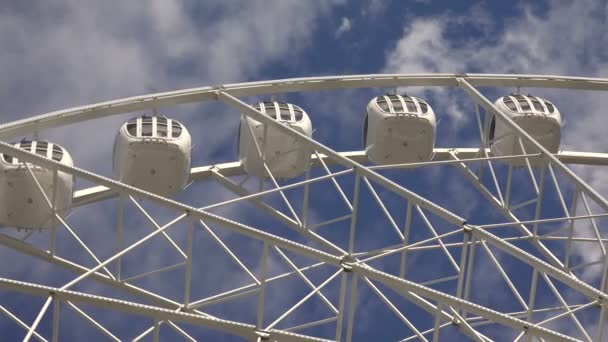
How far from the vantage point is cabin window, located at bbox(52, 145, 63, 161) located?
32.7 meters

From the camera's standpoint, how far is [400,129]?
35.2m

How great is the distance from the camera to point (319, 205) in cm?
6334

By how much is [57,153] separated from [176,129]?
287 cm

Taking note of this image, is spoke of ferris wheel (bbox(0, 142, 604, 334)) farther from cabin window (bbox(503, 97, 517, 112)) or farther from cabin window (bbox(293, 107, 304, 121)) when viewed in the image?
cabin window (bbox(503, 97, 517, 112))

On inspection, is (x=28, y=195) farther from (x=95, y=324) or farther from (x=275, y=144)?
(x=275, y=144)

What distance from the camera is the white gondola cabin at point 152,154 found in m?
32.8

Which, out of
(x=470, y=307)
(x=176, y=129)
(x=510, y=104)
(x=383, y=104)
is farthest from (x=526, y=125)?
(x=470, y=307)

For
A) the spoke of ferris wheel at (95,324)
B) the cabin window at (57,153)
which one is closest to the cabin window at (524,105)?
the cabin window at (57,153)

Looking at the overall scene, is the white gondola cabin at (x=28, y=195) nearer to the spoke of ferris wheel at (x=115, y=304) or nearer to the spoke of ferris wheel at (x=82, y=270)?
the spoke of ferris wheel at (x=82, y=270)

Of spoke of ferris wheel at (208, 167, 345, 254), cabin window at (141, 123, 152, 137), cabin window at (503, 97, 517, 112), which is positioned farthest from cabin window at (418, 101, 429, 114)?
cabin window at (141, 123, 152, 137)

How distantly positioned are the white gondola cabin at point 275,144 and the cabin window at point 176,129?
2.02 meters

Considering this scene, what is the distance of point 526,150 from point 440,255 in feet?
95.6

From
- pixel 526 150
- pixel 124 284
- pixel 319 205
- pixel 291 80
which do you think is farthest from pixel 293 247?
pixel 319 205

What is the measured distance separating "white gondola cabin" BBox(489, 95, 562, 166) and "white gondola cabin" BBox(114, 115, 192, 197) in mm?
8501
